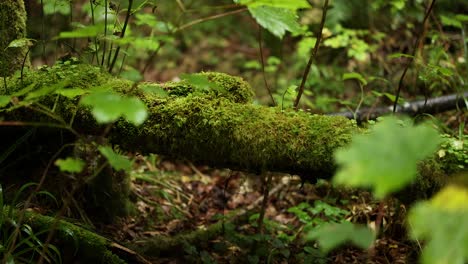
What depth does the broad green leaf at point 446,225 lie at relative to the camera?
1.25m

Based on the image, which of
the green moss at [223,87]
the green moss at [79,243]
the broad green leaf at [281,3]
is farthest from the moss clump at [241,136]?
the broad green leaf at [281,3]

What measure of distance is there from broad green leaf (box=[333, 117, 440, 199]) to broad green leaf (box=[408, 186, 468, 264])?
0.12 metres

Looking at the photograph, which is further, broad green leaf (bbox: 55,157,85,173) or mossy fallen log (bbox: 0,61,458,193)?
mossy fallen log (bbox: 0,61,458,193)

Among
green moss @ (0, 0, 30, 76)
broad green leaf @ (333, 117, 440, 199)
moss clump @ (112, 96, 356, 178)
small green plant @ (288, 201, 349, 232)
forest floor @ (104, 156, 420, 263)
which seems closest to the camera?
broad green leaf @ (333, 117, 440, 199)

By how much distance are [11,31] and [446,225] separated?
295cm

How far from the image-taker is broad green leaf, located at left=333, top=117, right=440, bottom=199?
1.24 meters

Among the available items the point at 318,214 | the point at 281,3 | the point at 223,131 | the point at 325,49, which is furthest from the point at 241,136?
the point at 325,49

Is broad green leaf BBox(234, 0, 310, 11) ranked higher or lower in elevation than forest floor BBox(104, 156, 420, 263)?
higher

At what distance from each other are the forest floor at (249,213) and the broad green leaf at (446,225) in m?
1.77

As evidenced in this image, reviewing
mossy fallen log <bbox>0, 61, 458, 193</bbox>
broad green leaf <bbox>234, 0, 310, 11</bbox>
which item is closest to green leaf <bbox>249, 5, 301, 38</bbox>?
A: broad green leaf <bbox>234, 0, 310, 11</bbox>

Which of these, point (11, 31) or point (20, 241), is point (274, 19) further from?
point (11, 31)

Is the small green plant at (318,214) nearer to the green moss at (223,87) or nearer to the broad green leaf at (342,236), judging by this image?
the green moss at (223,87)

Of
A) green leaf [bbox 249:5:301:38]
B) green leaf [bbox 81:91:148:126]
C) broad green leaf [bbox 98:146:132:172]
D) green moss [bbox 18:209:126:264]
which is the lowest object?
green moss [bbox 18:209:126:264]

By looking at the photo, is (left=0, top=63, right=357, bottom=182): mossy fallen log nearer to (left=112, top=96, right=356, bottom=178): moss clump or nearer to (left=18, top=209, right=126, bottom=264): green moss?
(left=112, top=96, right=356, bottom=178): moss clump
